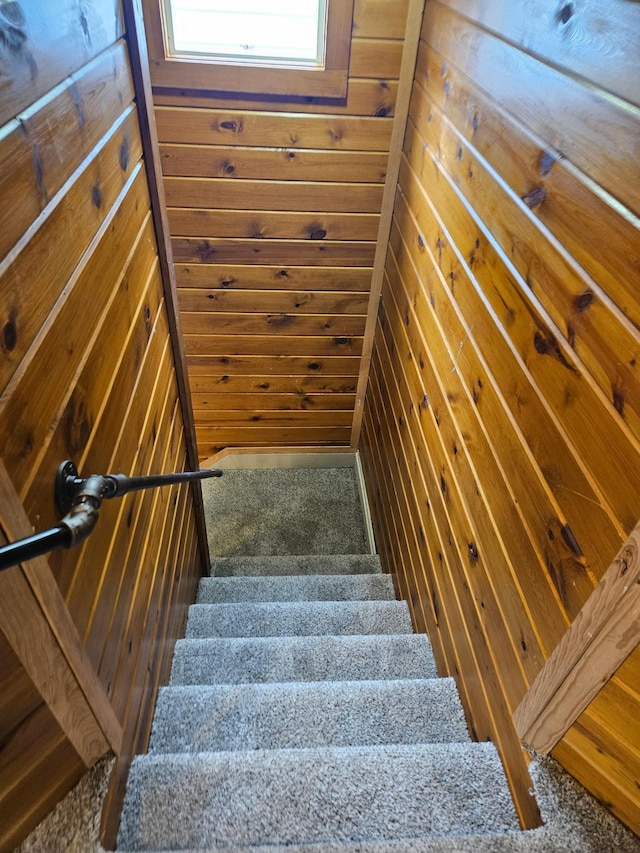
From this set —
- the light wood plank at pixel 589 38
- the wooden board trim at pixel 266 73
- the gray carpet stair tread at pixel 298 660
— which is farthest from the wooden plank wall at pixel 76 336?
the wooden board trim at pixel 266 73

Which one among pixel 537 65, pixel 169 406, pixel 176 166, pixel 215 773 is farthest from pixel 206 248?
pixel 215 773

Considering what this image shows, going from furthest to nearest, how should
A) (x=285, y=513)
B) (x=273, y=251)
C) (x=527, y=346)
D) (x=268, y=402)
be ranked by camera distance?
(x=285, y=513), (x=268, y=402), (x=273, y=251), (x=527, y=346)

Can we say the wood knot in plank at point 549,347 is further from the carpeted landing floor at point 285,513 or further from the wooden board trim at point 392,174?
the carpeted landing floor at point 285,513

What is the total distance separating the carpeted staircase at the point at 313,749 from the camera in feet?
3.53

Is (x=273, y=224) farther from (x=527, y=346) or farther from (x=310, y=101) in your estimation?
(x=527, y=346)

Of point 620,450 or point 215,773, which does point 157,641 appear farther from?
point 620,450

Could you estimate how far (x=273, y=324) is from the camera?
3.03 meters

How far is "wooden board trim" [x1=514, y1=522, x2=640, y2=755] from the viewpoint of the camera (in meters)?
0.81

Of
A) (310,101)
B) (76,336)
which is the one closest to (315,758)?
(76,336)

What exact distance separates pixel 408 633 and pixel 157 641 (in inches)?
40.5

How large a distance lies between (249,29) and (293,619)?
93.6 inches

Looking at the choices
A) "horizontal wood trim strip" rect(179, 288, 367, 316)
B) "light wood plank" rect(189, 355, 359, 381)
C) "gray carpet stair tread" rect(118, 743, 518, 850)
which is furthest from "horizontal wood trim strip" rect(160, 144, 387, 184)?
"gray carpet stair tread" rect(118, 743, 518, 850)

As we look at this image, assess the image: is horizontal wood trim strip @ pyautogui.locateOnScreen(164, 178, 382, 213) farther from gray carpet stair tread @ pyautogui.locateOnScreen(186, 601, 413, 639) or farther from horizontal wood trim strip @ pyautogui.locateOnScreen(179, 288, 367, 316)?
gray carpet stair tread @ pyautogui.locateOnScreen(186, 601, 413, 639)

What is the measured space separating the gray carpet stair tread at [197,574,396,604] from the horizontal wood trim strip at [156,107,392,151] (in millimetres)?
1996
